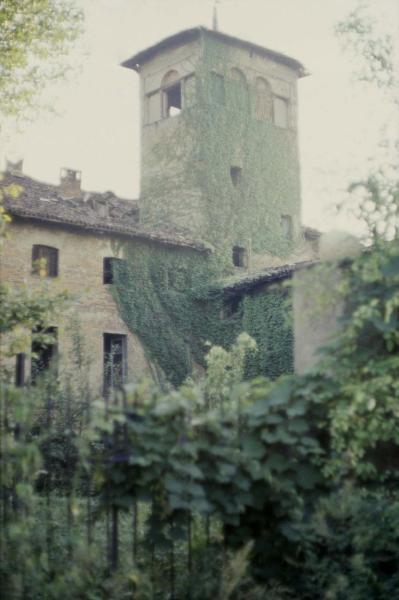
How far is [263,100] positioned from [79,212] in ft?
29.8

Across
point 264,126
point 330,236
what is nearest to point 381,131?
point 330,236

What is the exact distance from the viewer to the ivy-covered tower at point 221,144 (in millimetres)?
25078

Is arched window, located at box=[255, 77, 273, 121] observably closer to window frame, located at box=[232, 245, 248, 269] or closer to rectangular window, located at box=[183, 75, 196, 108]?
rectangular window, located at box=[183, 75, 196, 108]

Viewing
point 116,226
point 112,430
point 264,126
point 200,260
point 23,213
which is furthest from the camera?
point 264,126

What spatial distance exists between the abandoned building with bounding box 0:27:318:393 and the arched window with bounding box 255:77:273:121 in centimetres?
4

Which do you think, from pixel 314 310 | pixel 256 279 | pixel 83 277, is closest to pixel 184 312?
pixel 256 279

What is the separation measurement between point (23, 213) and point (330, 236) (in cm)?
1544

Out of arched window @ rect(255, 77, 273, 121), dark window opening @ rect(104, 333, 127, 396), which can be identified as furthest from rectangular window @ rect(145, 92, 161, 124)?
dark window opening @ rect(104, 333, 127, 396)

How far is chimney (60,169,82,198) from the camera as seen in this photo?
78.8 feet

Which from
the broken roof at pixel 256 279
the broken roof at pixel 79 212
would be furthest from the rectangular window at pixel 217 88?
the broken roof at pixel 256 279

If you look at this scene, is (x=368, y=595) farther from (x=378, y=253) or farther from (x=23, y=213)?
(x=23, y=213)

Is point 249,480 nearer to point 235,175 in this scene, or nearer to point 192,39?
point 235,175

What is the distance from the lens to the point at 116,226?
21516mm

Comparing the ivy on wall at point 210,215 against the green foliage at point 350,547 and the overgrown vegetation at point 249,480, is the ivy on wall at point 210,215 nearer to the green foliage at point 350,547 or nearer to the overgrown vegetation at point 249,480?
the green foliage at point 350,547
